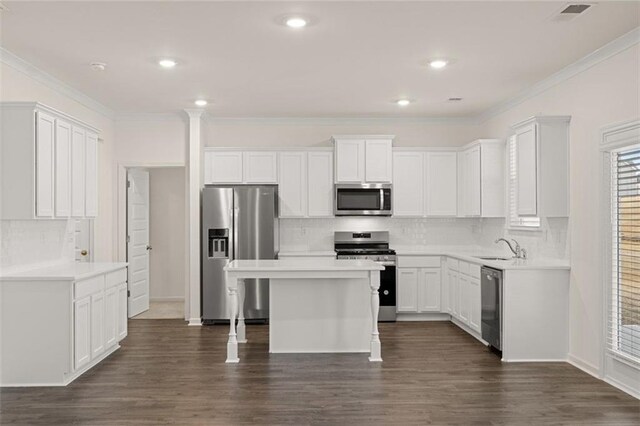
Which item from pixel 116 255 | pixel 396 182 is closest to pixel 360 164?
pixel 396 182

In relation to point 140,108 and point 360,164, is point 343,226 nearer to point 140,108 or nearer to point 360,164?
point 360,164

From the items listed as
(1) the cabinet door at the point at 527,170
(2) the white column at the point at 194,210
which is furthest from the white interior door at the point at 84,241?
(1) the cabinet door at the point at 527,170

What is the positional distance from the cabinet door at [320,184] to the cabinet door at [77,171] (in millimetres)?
3033

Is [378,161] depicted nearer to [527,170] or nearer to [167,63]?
[527,170]

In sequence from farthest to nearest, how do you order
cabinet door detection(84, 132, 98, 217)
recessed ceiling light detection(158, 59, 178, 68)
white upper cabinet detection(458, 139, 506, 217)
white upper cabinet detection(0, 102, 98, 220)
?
white upper cabinet detection(458, 139, 506, 217) < cabinet door detection(84, 132, 98, 217) < recessed ceiling light detection(158, 59, 178, 68) < white upper cabinet detection(0, 102, 98, 220)

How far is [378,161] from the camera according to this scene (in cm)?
739

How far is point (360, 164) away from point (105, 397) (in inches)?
173

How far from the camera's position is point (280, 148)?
293 inches

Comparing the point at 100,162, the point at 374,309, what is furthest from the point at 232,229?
the point at 374,309

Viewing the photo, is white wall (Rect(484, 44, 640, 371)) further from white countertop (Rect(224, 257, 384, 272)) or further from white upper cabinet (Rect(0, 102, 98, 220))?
white upper cabinet (Rect(0, 102, 98, 220))

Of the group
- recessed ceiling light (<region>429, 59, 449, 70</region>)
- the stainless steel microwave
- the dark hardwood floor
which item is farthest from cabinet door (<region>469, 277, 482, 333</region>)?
recessed ceiling light (<region>429, 59, 449, 70</region>)

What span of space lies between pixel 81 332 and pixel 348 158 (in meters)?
4.05

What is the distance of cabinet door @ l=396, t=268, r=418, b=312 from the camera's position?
23.7ft

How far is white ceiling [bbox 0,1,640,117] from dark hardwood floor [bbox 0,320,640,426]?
2.77 m
